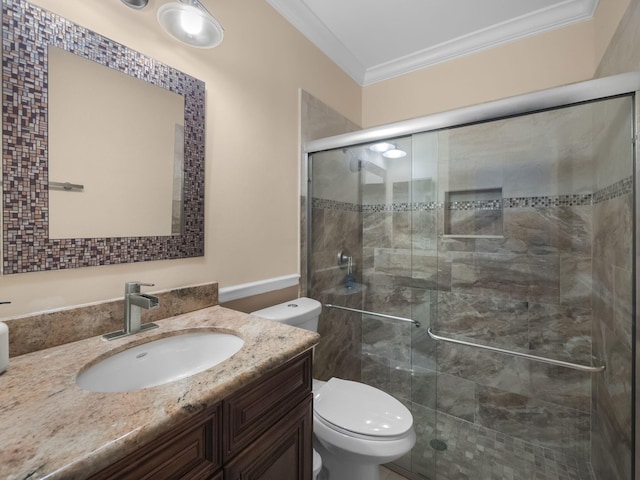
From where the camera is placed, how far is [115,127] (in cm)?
96

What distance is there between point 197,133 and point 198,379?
3.22 feet

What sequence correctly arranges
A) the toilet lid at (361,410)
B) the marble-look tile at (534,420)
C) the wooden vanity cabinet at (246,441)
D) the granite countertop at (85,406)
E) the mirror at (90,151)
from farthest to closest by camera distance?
the marble-look tile at (534,420) → the toilet lid at (361,410) → the mirror at (90,151) → the wooden vanity cabinet at (246,441) → the granite countertop at (85,406)

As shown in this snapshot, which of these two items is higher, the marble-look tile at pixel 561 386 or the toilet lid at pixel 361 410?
the toilet lid at pixel 361 410

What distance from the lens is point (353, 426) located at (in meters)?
1.23

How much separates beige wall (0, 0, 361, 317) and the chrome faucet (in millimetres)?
79

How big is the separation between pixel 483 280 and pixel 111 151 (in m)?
2.17

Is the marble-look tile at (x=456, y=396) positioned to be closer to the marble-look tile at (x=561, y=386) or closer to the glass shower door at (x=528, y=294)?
the glass shower door at (x=528, y=294)

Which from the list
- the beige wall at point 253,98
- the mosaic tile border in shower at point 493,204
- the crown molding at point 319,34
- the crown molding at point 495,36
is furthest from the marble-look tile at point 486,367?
the crown molding at point 319,34

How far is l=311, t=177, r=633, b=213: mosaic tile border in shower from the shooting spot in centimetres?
158

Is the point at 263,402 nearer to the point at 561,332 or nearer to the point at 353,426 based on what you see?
the point at 353,426

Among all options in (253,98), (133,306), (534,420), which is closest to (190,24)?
(253,98)

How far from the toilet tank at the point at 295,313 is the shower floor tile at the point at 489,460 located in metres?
1.02

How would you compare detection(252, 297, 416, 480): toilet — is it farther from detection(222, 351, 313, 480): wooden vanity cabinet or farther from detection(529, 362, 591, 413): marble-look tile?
detection(529, 362, 591, 413): marble-look tile

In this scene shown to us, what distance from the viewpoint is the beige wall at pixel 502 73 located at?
1.68m
